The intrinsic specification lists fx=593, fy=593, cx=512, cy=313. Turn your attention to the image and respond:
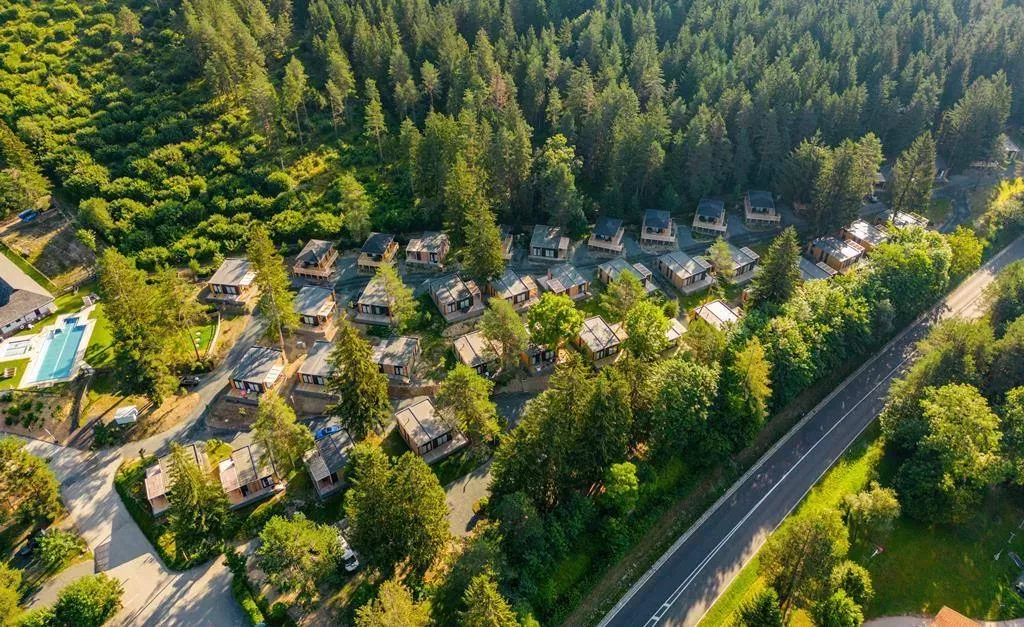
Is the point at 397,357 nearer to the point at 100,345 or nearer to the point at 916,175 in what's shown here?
the point at 100,345

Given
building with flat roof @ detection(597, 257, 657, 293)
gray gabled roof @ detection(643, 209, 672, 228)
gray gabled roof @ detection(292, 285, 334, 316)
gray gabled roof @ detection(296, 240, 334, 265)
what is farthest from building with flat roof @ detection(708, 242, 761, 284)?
gray gabled roof @ detection(296, 240, 334, 265)

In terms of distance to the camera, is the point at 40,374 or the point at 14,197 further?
the point at 14,197

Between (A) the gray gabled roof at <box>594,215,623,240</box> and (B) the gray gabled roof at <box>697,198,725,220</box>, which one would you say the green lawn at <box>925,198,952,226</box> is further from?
(A) the gray gabled roof at <box>594,215,623,240</box>

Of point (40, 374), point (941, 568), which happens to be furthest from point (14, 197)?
point (941, 568)

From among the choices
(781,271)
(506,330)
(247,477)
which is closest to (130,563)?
(247,477)

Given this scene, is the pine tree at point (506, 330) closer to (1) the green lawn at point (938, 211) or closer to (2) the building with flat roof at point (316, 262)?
(2) the building with flat roof at point (316, 262)

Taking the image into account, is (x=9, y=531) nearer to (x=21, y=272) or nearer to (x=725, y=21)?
(x=21, y=272)
